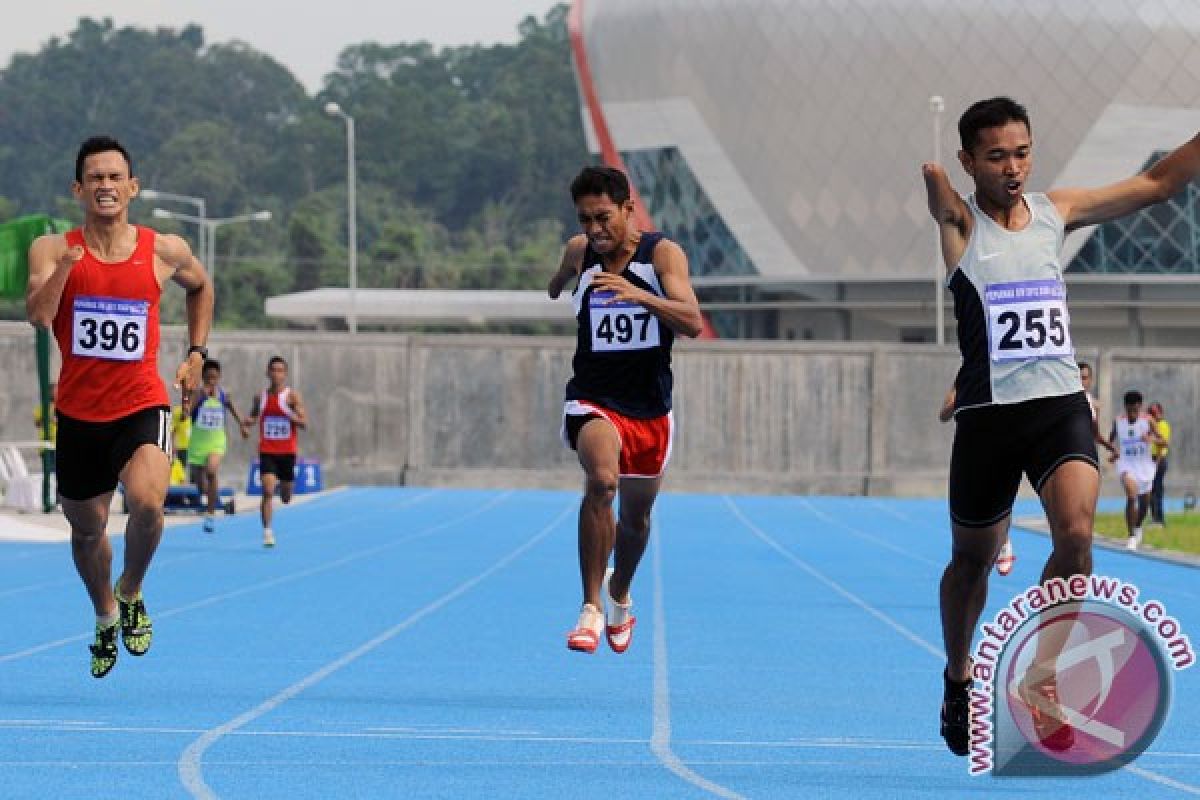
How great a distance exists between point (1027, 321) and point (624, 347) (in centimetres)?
267

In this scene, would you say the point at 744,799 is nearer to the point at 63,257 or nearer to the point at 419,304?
the point at 63,257

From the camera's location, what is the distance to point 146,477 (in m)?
9.91

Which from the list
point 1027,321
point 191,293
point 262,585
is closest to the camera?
point 1027,321

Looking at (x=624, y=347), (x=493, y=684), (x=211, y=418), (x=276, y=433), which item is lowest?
(x=493, y=684)

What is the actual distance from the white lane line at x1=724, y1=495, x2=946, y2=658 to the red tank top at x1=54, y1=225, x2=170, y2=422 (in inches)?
211

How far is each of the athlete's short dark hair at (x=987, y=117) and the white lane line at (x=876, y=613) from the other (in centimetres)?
233

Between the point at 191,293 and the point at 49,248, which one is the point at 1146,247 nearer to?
the point at 191,293

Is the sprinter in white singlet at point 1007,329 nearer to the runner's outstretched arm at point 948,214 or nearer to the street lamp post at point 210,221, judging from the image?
the runner's outstretched arm at point 948,214

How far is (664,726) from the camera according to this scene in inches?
393

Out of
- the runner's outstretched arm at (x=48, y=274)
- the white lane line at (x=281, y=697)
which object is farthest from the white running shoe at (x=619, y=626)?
the runner's outstretched arm at (x=48, y=274)

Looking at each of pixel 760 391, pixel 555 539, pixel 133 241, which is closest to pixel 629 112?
pixel 760 391

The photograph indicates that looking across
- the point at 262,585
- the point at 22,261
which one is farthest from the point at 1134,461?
the point at 22,261

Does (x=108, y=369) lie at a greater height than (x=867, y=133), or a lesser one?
lesser

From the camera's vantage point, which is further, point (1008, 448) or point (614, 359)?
point (614, 359)
